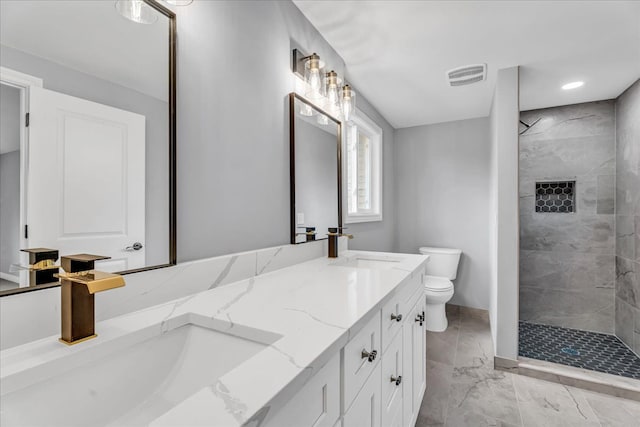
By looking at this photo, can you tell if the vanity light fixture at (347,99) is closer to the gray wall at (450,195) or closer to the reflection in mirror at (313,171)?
the reflection in mirror at (313,171)

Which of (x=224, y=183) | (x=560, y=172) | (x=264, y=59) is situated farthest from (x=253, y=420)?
(x=560, y=172)

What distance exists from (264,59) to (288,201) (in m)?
0.69

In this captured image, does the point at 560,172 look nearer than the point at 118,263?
No

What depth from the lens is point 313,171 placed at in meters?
1.78

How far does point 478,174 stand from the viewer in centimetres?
339

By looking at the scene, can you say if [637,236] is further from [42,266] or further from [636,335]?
[42,266]

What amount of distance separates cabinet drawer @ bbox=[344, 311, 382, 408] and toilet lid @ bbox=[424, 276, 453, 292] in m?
2.09

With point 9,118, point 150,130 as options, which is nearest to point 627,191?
point 150,130

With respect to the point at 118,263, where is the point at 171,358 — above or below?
below

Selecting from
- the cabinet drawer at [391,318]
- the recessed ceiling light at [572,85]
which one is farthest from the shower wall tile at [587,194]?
the cabinet drawer at [391,318]

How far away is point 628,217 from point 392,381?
2.82 metres

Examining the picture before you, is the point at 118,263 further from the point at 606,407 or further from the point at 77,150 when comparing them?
the point at 606,407

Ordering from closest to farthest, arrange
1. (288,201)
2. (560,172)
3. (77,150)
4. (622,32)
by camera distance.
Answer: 1. (77,150)
2. (288,201)
3. (622,32)
4. (560,172)

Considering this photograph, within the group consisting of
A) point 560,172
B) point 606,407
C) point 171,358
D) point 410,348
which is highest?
point 560,172
